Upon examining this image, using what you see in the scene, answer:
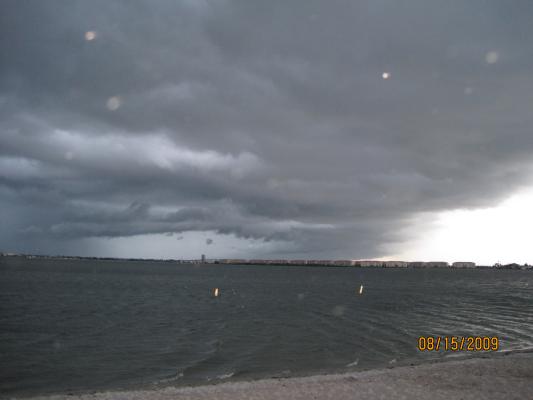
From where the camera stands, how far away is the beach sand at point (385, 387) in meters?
19.5

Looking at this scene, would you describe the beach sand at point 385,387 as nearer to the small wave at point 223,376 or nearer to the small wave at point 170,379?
the small wave at point 223,376

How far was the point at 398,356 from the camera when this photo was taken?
104 feet

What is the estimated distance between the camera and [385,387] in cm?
2097

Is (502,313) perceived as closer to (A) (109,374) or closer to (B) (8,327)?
(A) (109,374)

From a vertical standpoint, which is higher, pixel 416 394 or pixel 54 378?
pixel 416 394

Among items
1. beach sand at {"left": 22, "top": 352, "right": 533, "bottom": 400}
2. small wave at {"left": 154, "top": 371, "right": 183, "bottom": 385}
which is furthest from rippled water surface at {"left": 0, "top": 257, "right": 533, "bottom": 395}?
beach sand at {"left": 22, "top": 352, "right": 533, "bottom": 400}


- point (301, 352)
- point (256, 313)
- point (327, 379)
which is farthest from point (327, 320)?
point (327, 379)

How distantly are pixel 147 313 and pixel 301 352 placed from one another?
32.9 m
